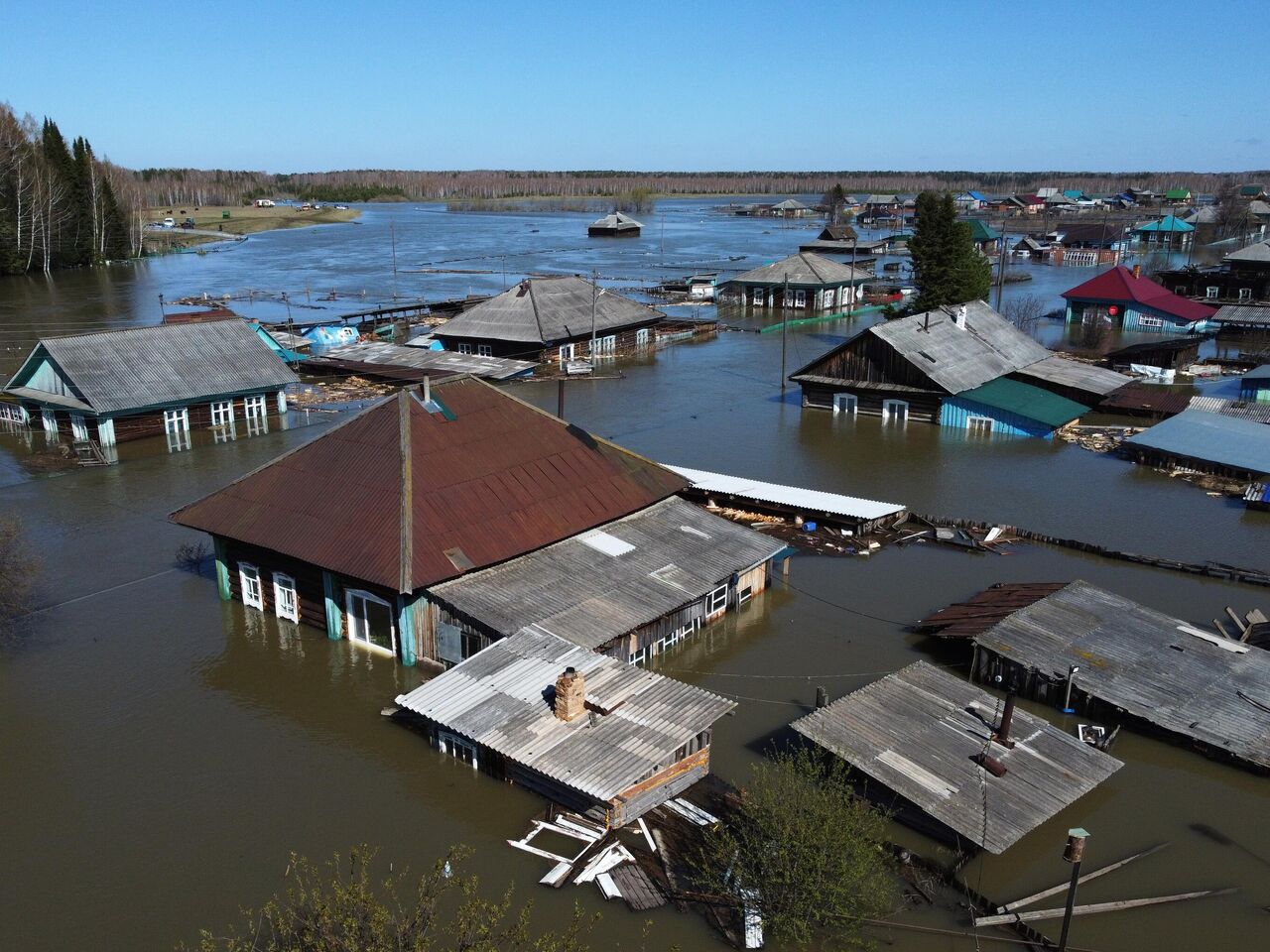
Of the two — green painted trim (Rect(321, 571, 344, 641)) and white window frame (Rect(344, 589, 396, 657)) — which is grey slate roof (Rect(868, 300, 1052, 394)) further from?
green painted trim (Rect(321, 571, 344, 641))

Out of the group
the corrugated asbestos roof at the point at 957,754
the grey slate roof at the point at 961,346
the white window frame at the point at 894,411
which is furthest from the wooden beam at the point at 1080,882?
the white window frame at the point at 894,411

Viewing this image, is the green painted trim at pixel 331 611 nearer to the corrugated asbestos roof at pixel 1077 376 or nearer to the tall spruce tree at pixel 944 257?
the corrugated asbestos roof at pixel 1077 376

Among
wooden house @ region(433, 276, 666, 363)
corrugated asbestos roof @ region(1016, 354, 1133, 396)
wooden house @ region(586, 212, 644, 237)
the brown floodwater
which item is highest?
wooden house @ region(586, 212, 644, 237)

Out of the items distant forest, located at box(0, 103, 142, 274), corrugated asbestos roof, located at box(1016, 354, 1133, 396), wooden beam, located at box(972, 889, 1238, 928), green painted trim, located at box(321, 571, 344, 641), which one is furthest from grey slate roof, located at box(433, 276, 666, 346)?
distant forest, located at box(0, 103, 142, 274)

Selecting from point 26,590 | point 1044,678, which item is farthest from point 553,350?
point 1044,678

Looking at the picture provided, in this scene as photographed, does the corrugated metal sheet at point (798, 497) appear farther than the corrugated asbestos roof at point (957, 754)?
Yes

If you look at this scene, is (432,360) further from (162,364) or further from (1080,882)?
(1080,882)

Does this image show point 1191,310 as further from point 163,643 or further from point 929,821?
point 163,643
